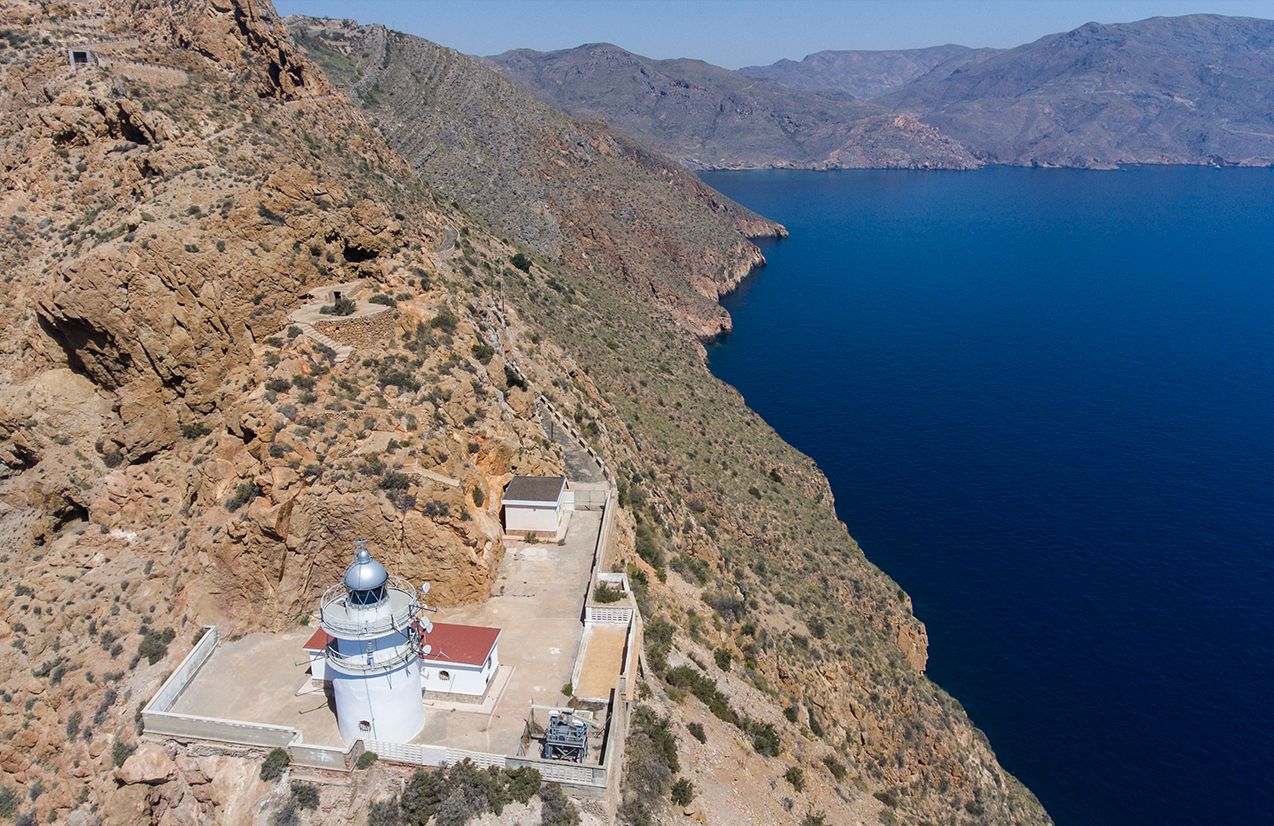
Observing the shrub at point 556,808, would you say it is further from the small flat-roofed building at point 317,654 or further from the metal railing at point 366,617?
the small flat-roofed building at point 317,654

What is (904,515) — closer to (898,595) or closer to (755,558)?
(898,595)

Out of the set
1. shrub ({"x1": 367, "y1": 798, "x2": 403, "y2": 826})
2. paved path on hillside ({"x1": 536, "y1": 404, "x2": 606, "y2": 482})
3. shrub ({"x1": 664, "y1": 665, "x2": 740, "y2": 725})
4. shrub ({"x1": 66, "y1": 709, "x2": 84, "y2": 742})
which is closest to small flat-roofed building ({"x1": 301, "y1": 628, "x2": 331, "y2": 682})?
shrub ({"x1": 367, "y1": 798, "x2": 403, "y2": 826})

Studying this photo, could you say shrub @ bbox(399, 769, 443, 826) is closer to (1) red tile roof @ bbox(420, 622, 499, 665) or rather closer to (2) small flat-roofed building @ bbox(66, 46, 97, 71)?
(1) red tile roof @ bbox(420, 622, 499, 665)

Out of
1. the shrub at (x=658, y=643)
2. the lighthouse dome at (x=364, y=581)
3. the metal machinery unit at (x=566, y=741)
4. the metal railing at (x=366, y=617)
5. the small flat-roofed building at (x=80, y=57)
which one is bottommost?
the shrub at (x=658, y=643)

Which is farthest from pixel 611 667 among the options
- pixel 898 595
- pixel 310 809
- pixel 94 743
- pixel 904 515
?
pixel 904 515

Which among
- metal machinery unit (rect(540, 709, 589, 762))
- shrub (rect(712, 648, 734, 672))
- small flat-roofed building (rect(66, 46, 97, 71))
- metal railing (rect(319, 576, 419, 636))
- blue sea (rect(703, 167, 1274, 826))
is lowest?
blue sea (rect(703, 167, 1274, 826))

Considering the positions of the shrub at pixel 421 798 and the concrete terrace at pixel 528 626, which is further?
the concrete terrace at pixel 528 626

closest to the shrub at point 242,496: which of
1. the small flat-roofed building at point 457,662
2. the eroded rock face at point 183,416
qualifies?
the eroded rock face at point 183,416
